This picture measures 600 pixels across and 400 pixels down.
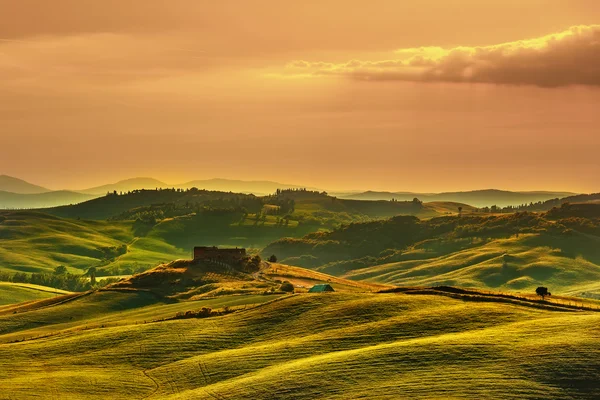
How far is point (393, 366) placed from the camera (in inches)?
3684

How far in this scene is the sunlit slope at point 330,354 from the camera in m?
86.5

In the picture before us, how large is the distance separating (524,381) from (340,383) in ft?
61.0

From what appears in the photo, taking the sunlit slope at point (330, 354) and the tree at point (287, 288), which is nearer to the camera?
the sunlit slope at point (330, 354)

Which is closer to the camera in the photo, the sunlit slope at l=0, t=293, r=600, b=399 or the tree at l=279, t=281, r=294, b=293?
the sunlit slope at l=0, t=293, r=600, b=399

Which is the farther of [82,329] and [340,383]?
[82,329]

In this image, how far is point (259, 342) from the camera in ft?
386

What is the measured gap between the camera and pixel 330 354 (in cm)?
10294

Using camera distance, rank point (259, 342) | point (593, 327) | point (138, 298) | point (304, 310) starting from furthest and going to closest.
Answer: point (138, 298), point (304, 310), point (259, 342), point (593, 327)

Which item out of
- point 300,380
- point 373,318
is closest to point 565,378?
point 300,380

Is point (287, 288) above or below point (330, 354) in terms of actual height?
above

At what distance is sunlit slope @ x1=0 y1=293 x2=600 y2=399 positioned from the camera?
86.5 meters

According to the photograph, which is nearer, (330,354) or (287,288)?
(330,354)

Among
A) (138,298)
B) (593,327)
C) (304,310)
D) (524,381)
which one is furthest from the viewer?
(138,298)

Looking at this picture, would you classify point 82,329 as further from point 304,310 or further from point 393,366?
point 393,366
